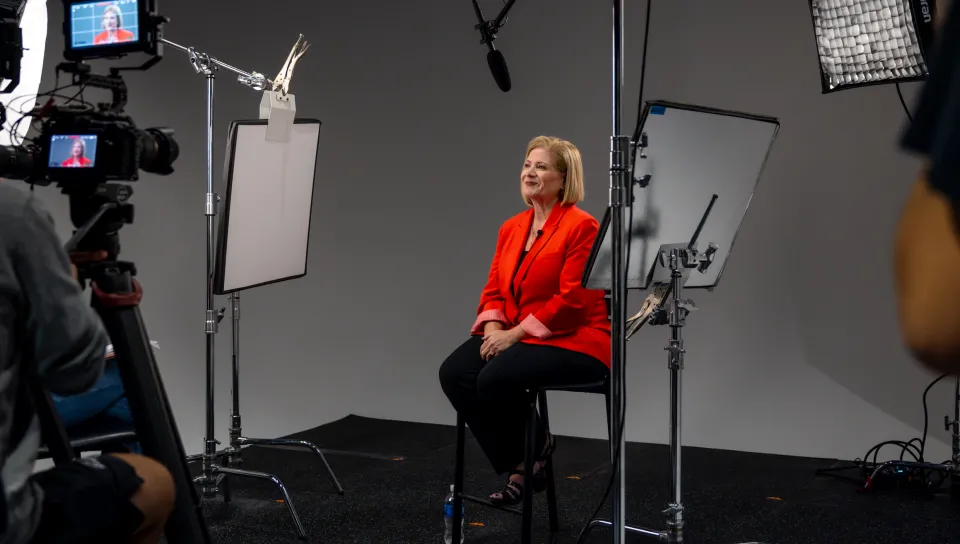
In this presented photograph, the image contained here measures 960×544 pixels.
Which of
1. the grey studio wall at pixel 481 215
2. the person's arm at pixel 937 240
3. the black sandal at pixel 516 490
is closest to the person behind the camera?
the person's arm at pixel 937 240

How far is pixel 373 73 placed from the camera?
4.99 metres

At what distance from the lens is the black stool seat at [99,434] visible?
220 cm

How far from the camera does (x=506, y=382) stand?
2719 mm

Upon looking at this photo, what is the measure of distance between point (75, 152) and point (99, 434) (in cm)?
89

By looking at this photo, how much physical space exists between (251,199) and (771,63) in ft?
7.77

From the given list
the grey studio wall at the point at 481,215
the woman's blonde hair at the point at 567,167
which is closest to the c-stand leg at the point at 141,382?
the woman's blonde hair at the point at 567,167

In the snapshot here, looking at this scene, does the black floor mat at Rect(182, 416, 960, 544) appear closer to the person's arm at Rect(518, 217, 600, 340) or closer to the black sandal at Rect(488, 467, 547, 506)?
the black sandal at Rect(488, 467, 547, 506)

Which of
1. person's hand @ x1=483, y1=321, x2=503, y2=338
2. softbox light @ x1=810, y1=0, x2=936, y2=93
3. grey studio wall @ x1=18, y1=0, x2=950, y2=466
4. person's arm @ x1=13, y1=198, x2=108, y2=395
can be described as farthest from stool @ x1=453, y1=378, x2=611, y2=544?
grey studio wall @ x1=18, y1=0, x2=950, y2=466

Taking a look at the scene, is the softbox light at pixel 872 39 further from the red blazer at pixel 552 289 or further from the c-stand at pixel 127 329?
the c-stand at pixel 127 329

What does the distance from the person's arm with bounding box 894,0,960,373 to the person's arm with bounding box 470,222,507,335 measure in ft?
8.13

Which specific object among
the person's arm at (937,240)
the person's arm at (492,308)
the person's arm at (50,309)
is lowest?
the person's arm at (492,308)

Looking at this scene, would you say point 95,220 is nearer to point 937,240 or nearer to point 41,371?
point 41,371

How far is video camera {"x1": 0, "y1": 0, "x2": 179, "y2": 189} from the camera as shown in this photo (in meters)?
1.63

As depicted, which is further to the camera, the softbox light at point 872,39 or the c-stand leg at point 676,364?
the softbox light at point 872,39
